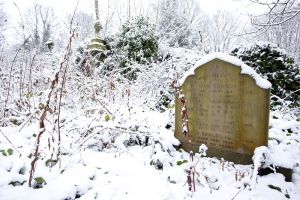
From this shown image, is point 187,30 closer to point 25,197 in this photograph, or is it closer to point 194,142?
point 194,142

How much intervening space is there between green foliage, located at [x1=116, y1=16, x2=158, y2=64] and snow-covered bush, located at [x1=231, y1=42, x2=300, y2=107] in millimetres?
4474

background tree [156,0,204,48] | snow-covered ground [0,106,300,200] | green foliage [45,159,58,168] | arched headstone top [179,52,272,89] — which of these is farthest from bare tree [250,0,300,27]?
background tree [156,0,204,48]

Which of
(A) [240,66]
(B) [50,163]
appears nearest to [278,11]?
(A) [240,66]

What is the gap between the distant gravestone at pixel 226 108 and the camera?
3193 mm

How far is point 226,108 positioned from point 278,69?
12.3 ft

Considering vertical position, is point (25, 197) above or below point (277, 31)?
below

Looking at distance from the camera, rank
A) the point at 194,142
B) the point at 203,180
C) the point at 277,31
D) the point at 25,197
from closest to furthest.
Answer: the point at 25,197
the point at 203,180
the point at 194,142
the point at 277,31

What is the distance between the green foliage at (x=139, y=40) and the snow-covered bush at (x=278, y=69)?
14.7 feet

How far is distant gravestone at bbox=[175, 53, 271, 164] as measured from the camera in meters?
3.19

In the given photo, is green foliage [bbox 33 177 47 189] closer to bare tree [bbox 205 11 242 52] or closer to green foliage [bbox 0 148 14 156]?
green foliage [bbox 0 148 14 156]

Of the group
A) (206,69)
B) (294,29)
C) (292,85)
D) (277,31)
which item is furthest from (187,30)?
(206,69)

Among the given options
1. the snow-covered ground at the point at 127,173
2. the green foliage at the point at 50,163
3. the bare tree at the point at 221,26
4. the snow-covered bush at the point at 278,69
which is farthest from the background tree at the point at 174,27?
the green foliage at the point at 50,163

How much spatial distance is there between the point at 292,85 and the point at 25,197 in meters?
6.08

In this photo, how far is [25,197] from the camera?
2.14m
